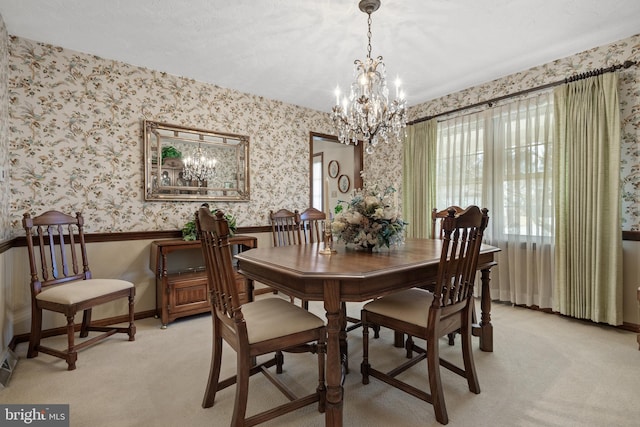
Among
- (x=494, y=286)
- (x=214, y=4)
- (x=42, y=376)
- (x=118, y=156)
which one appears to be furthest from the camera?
(x=494, y=286)

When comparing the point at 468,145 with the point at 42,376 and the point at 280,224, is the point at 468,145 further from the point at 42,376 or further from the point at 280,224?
the point at 42,376

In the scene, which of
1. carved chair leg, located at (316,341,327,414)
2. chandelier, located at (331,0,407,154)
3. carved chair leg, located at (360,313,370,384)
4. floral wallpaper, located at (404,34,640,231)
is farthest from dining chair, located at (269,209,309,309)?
floral wallpaper, located at (404,34,640,231)

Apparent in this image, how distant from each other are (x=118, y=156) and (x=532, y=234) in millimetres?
4202

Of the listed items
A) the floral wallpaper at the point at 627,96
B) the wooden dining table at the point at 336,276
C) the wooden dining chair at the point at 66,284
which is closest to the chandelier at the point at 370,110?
the wooden dining table at the point at 336,276

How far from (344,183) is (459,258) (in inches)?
174

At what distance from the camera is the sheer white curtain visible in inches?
122

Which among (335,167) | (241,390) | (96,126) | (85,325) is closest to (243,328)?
(241,390)

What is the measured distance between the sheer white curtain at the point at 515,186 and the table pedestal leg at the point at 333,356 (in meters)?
2.72

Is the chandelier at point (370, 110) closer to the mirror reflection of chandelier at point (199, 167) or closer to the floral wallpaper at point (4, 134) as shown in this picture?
the mirror reflection of chandelier at point (199, 167)

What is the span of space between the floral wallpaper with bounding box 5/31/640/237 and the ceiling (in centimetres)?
14

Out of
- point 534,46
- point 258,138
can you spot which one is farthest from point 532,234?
point 258,138

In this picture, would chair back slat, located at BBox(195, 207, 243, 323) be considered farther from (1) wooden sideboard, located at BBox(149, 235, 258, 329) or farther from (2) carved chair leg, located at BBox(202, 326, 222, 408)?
(1) wooden sideboard, located at BBox(149, 235, 258, 329)

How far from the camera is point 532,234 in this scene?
3.19 m

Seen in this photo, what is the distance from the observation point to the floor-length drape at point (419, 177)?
405 cm
